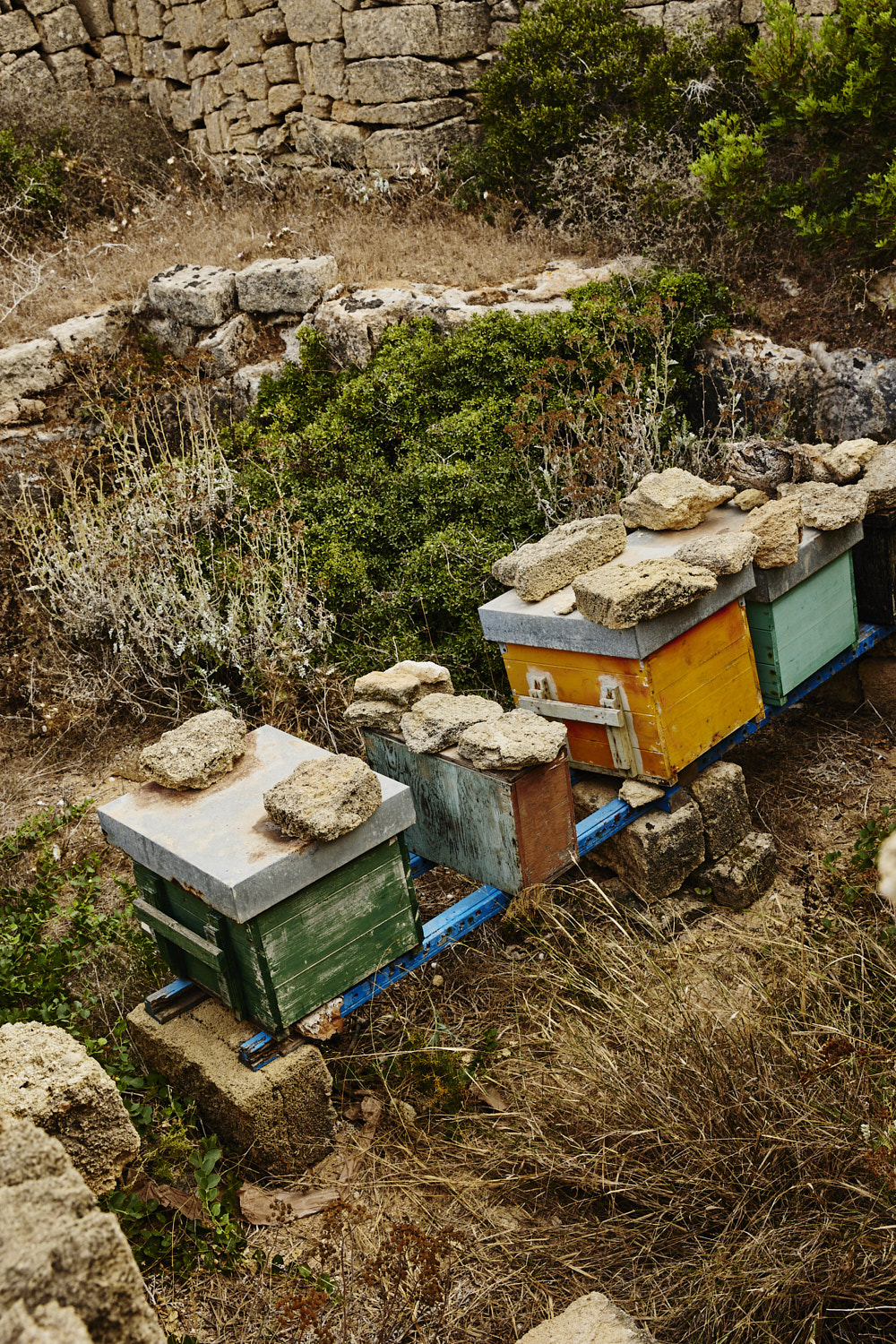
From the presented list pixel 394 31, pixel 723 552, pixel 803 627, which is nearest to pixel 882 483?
pixel 803 627

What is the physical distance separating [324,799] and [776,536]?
221cm

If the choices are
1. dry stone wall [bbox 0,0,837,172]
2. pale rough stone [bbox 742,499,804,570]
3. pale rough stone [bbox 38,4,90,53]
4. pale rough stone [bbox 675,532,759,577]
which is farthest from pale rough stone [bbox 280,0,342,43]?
pale rough stone [bbox 675,532,759,577]

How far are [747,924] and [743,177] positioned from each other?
17.7ft

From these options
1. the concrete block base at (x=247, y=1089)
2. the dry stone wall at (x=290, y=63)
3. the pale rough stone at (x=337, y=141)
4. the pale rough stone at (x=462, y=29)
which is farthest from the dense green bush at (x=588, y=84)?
the concrete block base at (x=247, y=1089)

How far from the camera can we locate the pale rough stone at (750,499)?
4508 millimetres

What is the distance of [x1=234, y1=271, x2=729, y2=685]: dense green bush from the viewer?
571 cm

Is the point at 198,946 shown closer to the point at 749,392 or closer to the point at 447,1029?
the point at 447,1029

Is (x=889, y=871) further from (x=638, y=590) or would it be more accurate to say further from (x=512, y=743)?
(x=638, y=590)

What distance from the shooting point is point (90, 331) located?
778 cm

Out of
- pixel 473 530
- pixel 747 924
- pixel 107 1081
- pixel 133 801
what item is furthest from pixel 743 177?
pixel 107 1081

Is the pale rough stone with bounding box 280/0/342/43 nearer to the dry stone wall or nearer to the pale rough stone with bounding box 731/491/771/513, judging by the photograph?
the dry stone wall

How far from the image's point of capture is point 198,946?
10.5 ft

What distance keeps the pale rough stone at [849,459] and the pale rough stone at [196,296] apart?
4.71 m

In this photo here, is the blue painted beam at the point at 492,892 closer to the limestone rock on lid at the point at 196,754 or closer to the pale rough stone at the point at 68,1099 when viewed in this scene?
the limestone rock on lid at the point at 196,754
